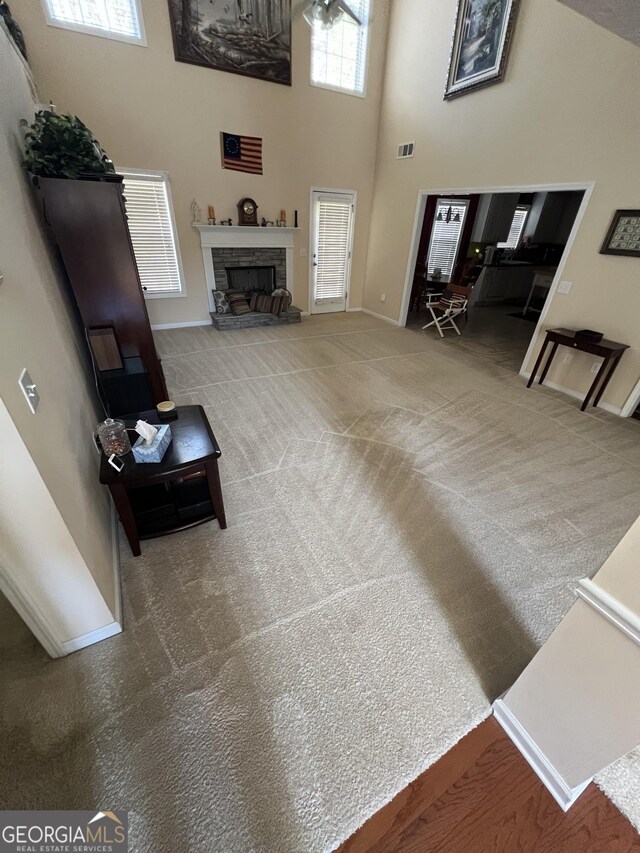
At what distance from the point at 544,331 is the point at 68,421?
14.8ft

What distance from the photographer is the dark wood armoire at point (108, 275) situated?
2033mm

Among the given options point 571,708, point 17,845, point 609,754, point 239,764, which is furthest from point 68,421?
point 609,754

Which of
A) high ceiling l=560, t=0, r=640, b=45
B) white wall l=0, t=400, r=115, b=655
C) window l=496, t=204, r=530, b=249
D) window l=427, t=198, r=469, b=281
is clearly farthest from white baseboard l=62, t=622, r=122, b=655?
window l=496, t=204, r=530, b=249

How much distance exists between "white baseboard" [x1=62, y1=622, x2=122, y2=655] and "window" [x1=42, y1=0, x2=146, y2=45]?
584 cm

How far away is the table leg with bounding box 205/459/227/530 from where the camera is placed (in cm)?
176

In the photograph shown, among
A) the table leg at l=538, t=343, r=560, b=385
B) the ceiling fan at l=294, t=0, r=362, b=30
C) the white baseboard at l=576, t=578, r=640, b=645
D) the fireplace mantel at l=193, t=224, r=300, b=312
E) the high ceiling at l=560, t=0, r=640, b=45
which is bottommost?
the table leg at l=538, t=343, r=560, b=385

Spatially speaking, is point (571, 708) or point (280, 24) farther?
point (280, 24)

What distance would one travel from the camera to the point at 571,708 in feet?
3.27

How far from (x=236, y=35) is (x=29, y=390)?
230 inches

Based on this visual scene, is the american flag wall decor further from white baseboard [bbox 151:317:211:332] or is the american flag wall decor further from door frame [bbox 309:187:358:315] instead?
white baseboard [bbox 151:317:211:332]

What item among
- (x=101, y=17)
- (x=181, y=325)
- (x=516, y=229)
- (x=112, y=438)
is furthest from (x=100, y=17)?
(x=516, y=229)

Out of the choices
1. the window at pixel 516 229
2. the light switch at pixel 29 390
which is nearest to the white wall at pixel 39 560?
the light switch at pixel 29 390

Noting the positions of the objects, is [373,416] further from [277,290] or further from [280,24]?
[280,24]

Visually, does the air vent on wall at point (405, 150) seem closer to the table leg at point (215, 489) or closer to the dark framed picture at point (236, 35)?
the dark framed picture at point (236, 35)
